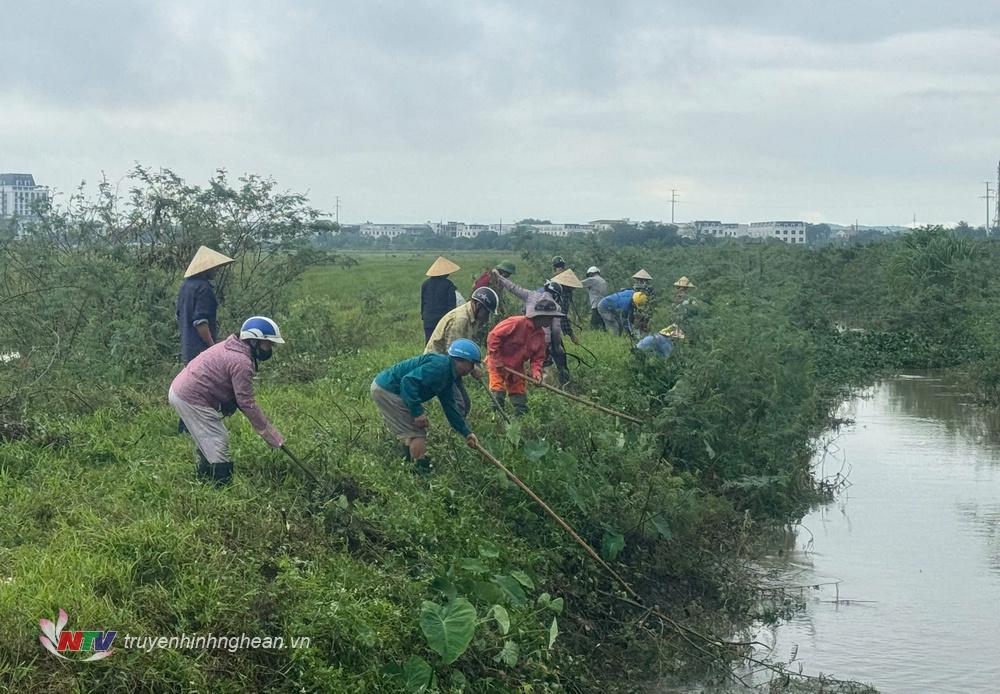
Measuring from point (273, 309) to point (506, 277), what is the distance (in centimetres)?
311

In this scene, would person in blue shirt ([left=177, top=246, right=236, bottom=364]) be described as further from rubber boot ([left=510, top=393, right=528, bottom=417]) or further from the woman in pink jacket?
rubber boot ([left=510, top=393, right=528, bottom=417])

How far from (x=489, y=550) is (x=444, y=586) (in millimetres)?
619

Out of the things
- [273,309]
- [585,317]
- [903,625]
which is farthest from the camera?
[585,317]

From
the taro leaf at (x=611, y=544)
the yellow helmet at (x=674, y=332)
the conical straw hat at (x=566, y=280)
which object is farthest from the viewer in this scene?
the conical straw hat at (x=566, y=280)

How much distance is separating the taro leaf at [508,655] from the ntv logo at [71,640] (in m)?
1.86

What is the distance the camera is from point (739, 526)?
9.64 meters

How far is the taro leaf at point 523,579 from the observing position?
20.8 ft

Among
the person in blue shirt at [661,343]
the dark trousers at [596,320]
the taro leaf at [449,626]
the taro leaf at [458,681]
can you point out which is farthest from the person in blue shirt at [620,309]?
the taro leaf at [458,681]

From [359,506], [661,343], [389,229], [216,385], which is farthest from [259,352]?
[389,229]

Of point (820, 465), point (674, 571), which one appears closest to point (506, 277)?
point (820, 465)

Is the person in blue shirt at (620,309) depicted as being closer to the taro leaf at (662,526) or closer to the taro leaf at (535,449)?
the taro leaf at (662,526)

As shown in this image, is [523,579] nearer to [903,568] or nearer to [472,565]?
[472,565]

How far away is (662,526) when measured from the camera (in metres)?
7.96

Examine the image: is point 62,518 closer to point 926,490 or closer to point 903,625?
point 903,625
